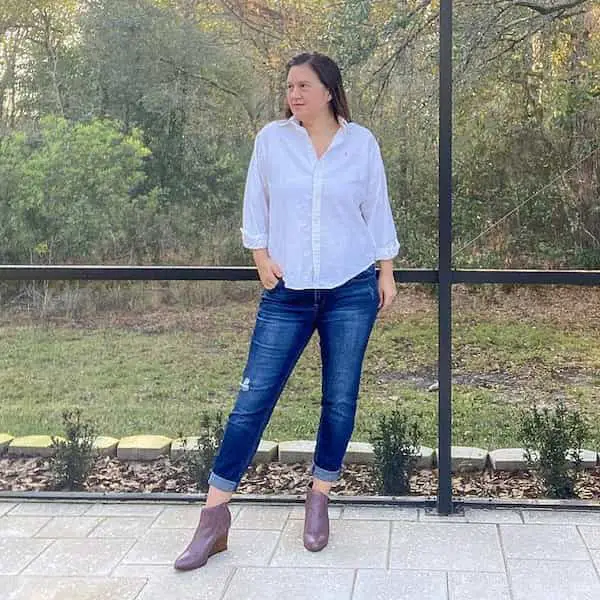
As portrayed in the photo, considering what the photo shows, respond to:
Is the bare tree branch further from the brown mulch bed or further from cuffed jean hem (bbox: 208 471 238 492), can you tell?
cuffed jean hem (bbox: 208 471 238 492)

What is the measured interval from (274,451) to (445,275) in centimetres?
116

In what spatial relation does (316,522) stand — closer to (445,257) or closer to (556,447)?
(445,257)

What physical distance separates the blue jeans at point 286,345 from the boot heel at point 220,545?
16cm

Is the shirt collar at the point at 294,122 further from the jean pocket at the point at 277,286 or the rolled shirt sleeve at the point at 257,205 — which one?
the jean pocket at the point at 277,286

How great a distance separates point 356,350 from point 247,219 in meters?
0.50

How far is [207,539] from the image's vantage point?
2348 mm

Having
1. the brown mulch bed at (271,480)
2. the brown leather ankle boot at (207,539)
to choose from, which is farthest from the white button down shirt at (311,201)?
the brown mulch bed at (271,480)

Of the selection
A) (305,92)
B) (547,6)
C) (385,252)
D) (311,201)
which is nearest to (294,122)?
(305,92)

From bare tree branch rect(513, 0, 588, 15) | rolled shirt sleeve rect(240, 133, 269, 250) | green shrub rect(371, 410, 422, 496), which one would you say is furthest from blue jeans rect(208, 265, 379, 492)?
bare tree branch rect(513, 0, 588, 15)

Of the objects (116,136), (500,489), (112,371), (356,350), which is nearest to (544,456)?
(500,489)

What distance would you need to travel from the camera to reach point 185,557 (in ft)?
7.57

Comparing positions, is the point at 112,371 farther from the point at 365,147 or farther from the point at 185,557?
the point at 365,147

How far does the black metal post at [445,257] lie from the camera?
258 cm

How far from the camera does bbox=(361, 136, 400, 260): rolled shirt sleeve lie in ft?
7.70
